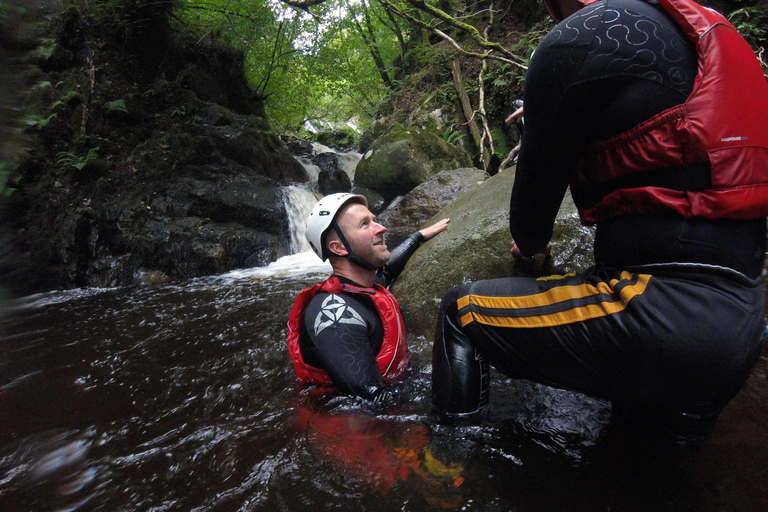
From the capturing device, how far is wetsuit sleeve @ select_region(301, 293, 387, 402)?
258cm

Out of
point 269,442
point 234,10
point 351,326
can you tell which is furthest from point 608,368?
point 234,10

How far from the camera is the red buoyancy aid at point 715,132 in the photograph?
1269 mm

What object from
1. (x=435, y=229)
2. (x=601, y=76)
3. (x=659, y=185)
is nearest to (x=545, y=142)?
(x=601, y=76)

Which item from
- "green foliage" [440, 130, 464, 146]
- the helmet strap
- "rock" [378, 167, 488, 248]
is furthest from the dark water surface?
"green foliage" [440, 130, 464, 146]

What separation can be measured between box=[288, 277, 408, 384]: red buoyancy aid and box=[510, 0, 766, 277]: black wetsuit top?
5.94 ft

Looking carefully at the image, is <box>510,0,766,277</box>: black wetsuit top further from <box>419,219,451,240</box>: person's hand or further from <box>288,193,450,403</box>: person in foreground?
<box>419,219,451,240</box>: person's hand

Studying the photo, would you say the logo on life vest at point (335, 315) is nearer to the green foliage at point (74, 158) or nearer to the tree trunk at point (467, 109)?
the tree trunk at point (467, 109)

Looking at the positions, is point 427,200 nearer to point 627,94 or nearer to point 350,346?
point 350,346

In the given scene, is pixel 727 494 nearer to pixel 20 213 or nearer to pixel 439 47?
pixel 20 213

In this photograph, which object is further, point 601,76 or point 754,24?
point 754,24

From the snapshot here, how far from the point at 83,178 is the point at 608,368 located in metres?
10.8

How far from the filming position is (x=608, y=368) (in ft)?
4.99

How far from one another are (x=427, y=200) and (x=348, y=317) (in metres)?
5.39

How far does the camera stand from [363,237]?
3.27 meters
